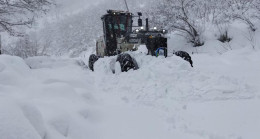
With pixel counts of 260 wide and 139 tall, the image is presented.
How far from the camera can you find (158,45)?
27.0 ft

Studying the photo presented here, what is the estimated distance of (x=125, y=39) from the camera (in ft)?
31.2

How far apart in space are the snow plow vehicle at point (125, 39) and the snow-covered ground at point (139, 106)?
3.34 ft

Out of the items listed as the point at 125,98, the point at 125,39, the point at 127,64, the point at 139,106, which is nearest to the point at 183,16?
the point at 125,39

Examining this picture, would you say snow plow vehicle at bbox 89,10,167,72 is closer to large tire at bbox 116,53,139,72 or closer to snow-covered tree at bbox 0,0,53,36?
large tire at bbox 116,53,139,72

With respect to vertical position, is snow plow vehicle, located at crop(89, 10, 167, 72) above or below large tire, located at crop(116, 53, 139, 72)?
above

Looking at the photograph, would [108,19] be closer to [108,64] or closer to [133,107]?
[108,64]

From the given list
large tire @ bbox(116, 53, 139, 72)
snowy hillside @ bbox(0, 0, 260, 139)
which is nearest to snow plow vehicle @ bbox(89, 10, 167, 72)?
large tire @ bbox(116, 53, 139, 72)

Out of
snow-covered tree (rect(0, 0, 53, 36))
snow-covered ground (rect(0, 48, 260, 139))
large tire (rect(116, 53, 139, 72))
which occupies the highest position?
snow-covered tree (rect(0, 0, 53, 36))

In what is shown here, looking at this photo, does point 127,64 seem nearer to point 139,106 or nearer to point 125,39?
point 125,39

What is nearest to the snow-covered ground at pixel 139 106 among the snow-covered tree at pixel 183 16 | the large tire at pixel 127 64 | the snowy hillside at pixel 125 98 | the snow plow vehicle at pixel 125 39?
the snowy hillside at pixel 125 98

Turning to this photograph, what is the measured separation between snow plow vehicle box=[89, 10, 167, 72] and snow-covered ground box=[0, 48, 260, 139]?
1.02 meters

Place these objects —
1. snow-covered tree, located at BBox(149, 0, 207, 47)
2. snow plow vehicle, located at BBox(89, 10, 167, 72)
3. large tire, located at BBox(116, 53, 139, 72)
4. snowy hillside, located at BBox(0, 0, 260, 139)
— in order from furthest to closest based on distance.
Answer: snow-covered tree, located at BBox(149, 0, 207, 47) < snow plow vehicle, located at BBox(89, 10, 167, 72) < large tire, located at BBox(116, 53, 139, 72) < snowy hillside, located at BBox(0, 0, 260, 139)

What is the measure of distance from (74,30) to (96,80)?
75.7 meters

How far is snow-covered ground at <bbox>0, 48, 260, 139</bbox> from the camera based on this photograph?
294 cm
